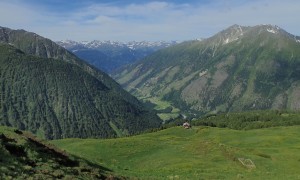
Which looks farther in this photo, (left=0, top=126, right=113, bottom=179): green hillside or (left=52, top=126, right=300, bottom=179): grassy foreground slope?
(left=52, top=126, right=300, bottom=179): grassy foreground slope

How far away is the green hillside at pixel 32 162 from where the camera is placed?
30.3m

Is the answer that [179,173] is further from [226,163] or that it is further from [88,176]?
[88,176]

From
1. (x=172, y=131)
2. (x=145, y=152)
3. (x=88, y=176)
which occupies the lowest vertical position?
(x=172, y=131)

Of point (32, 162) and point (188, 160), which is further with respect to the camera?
point (188, 160)

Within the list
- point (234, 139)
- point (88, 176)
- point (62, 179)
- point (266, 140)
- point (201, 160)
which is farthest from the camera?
point (234, 139)

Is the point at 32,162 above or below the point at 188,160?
above

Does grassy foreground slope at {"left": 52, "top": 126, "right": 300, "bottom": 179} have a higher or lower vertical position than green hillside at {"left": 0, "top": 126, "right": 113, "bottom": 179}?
lower

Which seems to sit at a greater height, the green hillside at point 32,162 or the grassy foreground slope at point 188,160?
the green hillside at point 32,162

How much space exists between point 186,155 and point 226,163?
10294 mm

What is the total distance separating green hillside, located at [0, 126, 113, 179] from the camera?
30.3 m

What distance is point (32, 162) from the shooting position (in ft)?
114

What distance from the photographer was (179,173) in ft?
186

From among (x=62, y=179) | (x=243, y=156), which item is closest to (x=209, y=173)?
(x=243, y=156)

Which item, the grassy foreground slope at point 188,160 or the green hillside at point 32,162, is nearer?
the green hillside at point 32,162
